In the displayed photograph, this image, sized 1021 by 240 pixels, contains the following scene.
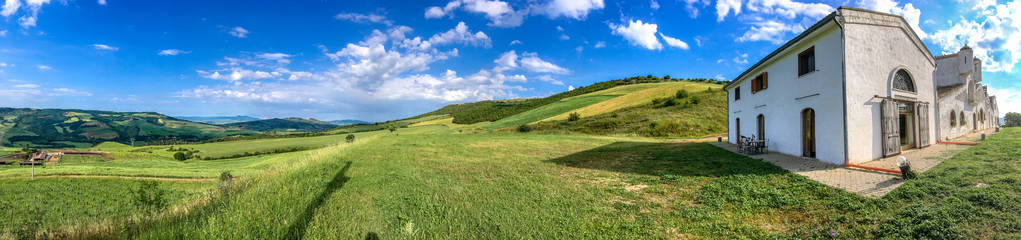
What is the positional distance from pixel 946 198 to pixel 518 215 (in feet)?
21.3

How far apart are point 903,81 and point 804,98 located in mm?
3891

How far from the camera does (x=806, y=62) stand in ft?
33.6

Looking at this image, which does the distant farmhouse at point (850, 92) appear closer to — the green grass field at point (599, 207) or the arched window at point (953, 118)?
the green grass field at point (599, 207)

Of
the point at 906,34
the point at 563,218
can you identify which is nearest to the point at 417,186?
the point at 563,218

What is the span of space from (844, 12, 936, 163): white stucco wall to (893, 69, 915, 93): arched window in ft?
0.56

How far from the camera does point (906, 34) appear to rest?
1048cm

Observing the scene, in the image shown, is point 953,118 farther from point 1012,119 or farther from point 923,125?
point 1012,119

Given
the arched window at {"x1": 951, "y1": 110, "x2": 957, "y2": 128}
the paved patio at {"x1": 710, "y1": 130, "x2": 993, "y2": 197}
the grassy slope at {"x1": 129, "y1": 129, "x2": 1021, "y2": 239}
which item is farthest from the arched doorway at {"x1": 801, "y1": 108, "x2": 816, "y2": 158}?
the arched window at {"x1": 951, "y1": 110, "x2": 957, "y2": 128}

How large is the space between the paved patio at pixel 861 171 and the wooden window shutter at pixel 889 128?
0.31m

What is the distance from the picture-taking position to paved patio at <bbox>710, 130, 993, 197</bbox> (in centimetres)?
590

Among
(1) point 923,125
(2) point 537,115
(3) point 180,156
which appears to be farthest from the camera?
(2) point 537,115

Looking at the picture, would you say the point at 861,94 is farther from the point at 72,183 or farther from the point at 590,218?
the point at 72,183

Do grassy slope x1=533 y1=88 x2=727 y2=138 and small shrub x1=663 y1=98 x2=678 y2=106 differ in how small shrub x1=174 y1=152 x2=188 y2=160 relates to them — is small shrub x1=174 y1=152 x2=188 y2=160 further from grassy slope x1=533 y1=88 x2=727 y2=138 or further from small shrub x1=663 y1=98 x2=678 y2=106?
small shrub x1=663 y1=98 x2=678 y2=106

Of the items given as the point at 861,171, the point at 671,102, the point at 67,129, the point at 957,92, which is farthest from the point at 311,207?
the point at 67,129
